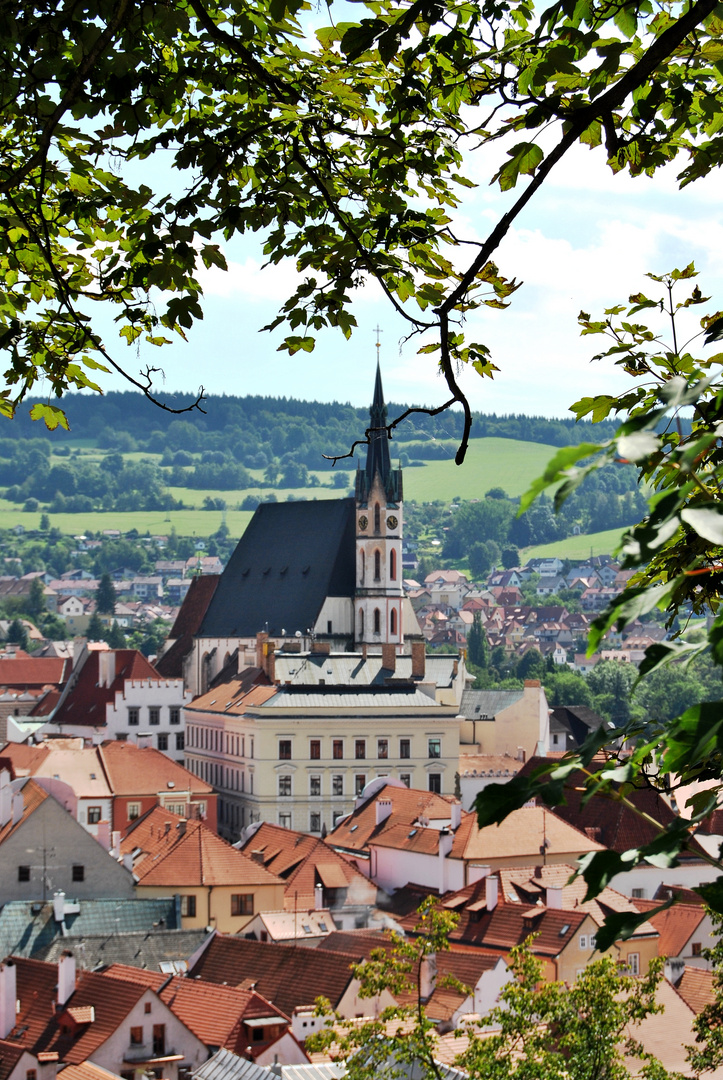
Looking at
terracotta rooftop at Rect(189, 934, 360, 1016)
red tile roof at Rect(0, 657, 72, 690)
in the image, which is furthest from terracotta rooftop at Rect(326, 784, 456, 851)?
red tile roof at Rect(0, 657, 72, 690)

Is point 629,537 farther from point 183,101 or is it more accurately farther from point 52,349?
point 52,349

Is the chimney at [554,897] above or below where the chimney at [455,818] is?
above

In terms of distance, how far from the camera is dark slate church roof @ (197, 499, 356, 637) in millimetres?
85231

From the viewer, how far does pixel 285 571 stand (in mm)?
89188

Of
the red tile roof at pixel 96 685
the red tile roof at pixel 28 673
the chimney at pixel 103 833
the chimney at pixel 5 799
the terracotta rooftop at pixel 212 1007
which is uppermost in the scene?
the chimney at pixel 5 799

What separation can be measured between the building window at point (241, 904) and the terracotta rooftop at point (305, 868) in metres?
1.03

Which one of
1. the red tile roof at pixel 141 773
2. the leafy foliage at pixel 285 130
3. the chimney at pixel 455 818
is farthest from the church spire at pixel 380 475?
the leafy foliage at pixel 285 130

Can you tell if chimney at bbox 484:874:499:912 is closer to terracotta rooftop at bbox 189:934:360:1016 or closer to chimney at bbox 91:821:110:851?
terracotta rooftop at bbox 189:934:360:1016

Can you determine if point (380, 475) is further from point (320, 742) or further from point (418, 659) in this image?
point (320, 742)

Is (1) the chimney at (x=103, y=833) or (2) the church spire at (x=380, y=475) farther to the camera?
(2) the church spire at (x=380, y=475)

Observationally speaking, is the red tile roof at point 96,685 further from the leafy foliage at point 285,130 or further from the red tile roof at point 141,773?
the leafy foliage at point 285,130

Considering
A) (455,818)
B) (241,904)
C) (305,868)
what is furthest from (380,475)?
(241,904)

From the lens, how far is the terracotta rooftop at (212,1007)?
94.0ft

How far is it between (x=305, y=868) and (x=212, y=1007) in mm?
16296
